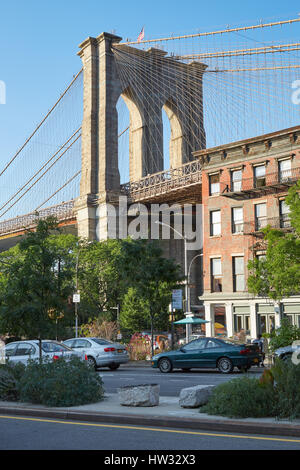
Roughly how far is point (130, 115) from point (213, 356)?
47.8m

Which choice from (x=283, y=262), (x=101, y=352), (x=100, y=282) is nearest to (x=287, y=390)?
(x=101, y=352)

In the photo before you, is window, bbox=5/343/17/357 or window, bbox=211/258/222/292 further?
window, bbox=211/258/222/292

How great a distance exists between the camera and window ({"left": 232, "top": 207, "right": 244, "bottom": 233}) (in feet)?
133

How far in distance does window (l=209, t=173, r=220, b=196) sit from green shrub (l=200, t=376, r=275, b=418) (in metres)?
32.6

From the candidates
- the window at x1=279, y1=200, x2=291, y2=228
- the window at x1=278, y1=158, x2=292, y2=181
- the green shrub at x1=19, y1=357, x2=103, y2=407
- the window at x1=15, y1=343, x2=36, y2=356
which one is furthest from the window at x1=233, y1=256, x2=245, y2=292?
the green shrub at x1=19, y1=357, x2=103, y2=407

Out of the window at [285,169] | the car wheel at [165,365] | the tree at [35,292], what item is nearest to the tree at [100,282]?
the window at [285,169]

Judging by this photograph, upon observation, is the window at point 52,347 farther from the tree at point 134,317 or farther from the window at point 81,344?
the tree at point 134,317

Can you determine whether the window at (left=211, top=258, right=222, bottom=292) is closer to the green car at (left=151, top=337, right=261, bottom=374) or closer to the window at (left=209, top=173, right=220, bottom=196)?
the window at (left=209, top=173, right=220, bottom=196)

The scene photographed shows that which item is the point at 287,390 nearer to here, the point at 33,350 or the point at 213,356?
the point at 33,350

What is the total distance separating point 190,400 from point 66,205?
182 ft

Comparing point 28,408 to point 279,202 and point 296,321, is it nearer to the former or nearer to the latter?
point 296,321

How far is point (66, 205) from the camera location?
6544cm

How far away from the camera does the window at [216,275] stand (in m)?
41.8

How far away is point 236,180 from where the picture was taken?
1624 inches
